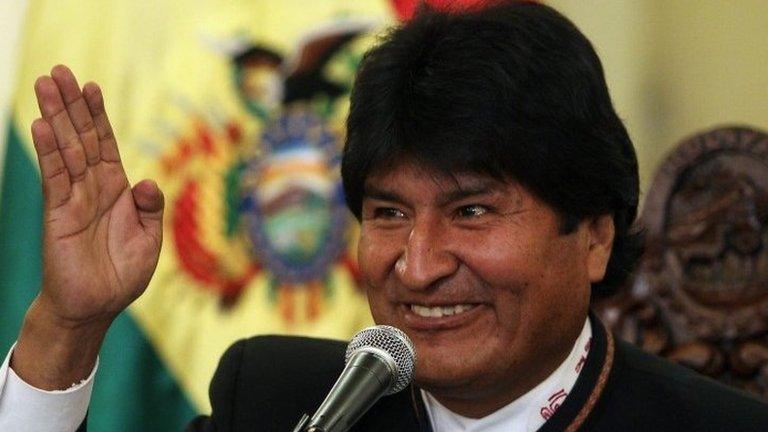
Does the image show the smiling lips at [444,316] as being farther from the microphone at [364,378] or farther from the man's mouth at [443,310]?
the microphone at [364,378]

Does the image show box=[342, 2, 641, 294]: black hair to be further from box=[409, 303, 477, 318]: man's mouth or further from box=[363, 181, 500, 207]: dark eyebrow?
box=[409, 303, 477, 318]: man's mouth

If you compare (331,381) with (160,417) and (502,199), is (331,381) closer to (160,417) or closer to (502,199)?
(502,199)

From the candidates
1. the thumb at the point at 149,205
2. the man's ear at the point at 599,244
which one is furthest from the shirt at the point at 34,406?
the man's ear at the point at 599,244

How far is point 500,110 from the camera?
161 cm

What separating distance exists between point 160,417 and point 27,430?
3.56ft

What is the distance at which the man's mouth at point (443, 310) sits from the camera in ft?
5.30

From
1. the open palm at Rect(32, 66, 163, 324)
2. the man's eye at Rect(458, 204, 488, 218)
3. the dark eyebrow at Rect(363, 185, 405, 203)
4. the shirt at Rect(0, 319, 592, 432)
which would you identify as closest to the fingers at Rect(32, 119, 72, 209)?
the open palm at Rect(32, 66, 163, 324)

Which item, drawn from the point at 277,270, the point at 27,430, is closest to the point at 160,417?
the point at 277,270

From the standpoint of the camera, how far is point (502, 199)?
1.63 metres

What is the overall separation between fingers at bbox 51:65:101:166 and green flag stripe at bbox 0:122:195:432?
3.59 ft

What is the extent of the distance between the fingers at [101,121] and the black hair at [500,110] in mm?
348

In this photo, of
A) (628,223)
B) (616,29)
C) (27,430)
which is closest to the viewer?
(27,430)

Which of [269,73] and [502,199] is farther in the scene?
[269,73]

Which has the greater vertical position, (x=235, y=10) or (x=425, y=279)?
(x=235, y=10)
